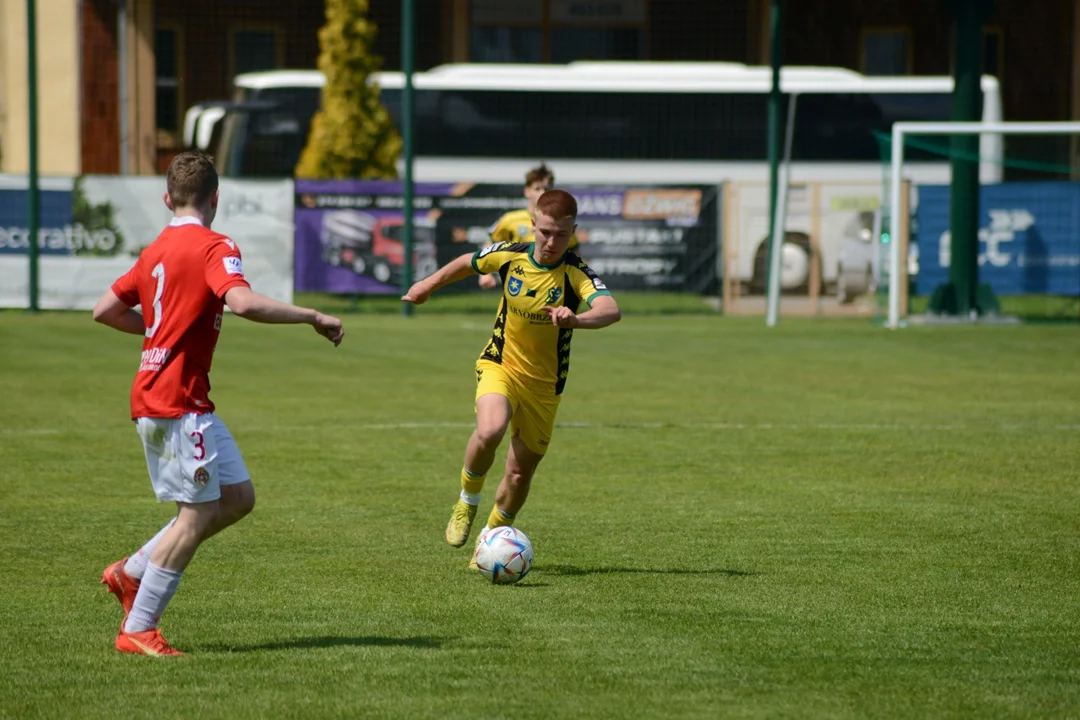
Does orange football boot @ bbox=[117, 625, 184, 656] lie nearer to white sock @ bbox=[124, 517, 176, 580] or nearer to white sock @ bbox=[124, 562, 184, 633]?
white sock @ bbox=[124, 562, 184, 633]

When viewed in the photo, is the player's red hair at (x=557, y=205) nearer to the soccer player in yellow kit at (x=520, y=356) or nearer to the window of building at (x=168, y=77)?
the soccer player in yellow kit at (x=520, y=356)

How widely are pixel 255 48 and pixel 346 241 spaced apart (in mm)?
14524

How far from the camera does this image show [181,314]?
18.4 feet

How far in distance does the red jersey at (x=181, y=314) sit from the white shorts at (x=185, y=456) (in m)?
0.05

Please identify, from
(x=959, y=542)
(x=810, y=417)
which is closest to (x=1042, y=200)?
(x=810, y=417)

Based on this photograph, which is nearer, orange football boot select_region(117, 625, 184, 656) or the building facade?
orange football boot select_region(117, 625, 184, 656)

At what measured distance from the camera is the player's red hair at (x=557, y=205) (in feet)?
24.0

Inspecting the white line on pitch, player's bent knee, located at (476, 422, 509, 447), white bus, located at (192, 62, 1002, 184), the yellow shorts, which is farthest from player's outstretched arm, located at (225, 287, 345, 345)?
white bus, located at (192, 62, 1002, 184)

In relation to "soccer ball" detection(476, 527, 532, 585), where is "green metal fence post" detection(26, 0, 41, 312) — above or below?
above

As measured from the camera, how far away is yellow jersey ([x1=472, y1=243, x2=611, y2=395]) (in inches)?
299

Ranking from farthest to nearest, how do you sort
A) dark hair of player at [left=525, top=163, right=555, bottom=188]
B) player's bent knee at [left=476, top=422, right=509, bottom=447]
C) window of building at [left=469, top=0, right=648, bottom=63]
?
window of building at [left=469, top=0, right=648, bottom=63]
dark hair of player at [left=525, top=163, right=555, bottom=188]
player's bent knee at [left=476, top=422, right=509, bottom=447]

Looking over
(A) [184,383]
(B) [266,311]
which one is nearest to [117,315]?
(A) [184,383]

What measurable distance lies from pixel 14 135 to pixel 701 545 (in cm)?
3571

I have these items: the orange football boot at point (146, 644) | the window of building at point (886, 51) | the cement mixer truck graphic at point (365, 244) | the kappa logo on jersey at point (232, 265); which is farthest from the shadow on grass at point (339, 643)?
the window of building at point (886, 51)
